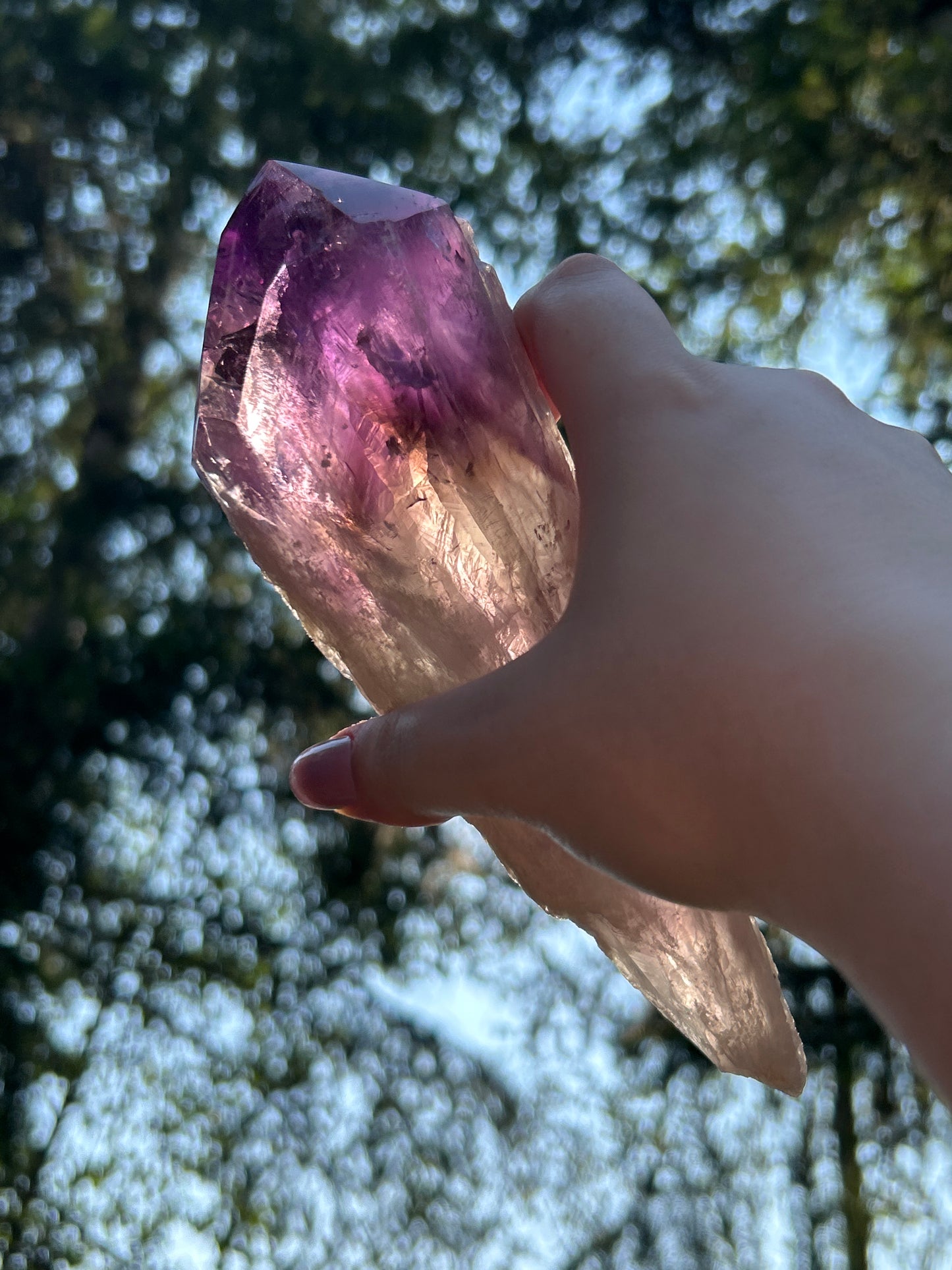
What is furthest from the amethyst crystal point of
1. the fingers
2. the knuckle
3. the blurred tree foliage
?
the blurred tree foliage

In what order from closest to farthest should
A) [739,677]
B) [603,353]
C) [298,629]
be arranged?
[739,677], [603,353], [298,629]

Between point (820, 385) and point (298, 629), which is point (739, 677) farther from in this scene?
point (298, 629)

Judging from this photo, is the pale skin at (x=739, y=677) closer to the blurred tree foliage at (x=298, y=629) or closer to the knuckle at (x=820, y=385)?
the knuckle at (x=820, y=385)

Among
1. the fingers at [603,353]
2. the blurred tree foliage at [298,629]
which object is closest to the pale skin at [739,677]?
the fingers at [603,353]

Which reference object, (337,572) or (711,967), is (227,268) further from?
(711,967)

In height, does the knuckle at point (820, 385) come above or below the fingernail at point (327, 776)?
above

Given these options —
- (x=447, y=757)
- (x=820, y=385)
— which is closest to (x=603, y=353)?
(x=820, y=385)

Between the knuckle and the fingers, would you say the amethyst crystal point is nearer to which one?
the fingers

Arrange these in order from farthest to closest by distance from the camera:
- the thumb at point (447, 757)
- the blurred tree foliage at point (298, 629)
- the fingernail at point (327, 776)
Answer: the blurred tree foliage at point (298, 629), the fingernail at point (327, 776), the thumb at point (447, 757)

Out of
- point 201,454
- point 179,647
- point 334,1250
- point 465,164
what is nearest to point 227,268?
point 201,454
